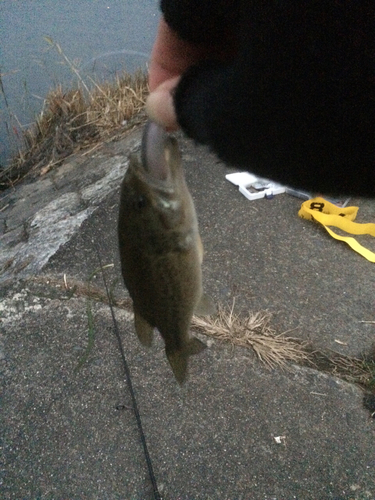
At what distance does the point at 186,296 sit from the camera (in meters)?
1.32

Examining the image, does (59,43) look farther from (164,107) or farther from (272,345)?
(164,107)

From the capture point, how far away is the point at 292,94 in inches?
30.0

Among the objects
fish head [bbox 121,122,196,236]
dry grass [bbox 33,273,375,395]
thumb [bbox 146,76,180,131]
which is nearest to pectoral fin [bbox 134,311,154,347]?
fish head [bbox 121,122,196,236]

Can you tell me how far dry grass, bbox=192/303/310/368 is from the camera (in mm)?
2148

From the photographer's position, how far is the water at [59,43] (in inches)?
210

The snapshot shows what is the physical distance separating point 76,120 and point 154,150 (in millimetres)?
3674

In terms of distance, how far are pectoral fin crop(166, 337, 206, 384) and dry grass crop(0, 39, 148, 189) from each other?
328 cm

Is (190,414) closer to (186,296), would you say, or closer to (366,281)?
(186,296)

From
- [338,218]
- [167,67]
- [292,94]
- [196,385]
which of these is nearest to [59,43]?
[338,218]

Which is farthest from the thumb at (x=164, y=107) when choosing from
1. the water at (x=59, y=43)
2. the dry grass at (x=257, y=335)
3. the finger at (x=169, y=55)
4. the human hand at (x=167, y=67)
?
the water at (x=59, y=43)

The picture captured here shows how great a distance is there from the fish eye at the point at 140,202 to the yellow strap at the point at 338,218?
196 cm

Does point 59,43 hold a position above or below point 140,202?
below

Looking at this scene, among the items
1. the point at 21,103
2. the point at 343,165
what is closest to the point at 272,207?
the point at 343,165

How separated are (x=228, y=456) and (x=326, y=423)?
43 centimetres
